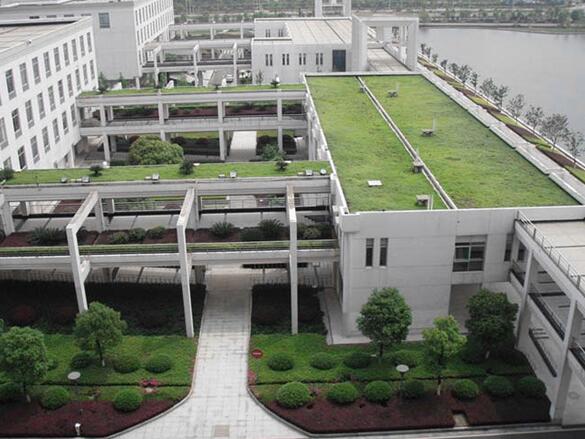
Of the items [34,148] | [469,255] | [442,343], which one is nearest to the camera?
[442,343]

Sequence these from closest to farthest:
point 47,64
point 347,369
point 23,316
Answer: point 347,369 < point 23,316 < point 47,64

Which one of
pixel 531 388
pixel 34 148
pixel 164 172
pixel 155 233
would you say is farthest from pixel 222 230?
pixel 34 148

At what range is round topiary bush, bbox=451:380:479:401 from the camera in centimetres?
2333

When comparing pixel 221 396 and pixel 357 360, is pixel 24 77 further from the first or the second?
pixel 357 360

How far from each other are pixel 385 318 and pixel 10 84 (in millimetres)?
25077

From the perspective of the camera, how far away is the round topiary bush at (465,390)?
76.5 ft

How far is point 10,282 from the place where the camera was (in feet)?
102

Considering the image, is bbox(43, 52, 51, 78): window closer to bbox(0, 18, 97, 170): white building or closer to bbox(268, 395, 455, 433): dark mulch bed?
bbox(0, 18, 97, 170): white building

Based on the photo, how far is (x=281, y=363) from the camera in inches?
983

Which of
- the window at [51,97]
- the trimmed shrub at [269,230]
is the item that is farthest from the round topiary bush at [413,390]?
the window at [51,97]

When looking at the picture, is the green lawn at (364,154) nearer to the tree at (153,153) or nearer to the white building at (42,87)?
the tree at (153,153)

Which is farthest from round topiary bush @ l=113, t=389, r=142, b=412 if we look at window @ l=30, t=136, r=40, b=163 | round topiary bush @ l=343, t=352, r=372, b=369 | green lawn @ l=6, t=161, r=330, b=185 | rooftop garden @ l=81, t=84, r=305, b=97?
rooftop garden @ l=81, t=84, r=305, b=97

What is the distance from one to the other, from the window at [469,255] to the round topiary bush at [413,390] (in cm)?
550

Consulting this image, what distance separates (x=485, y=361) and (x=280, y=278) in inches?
419
